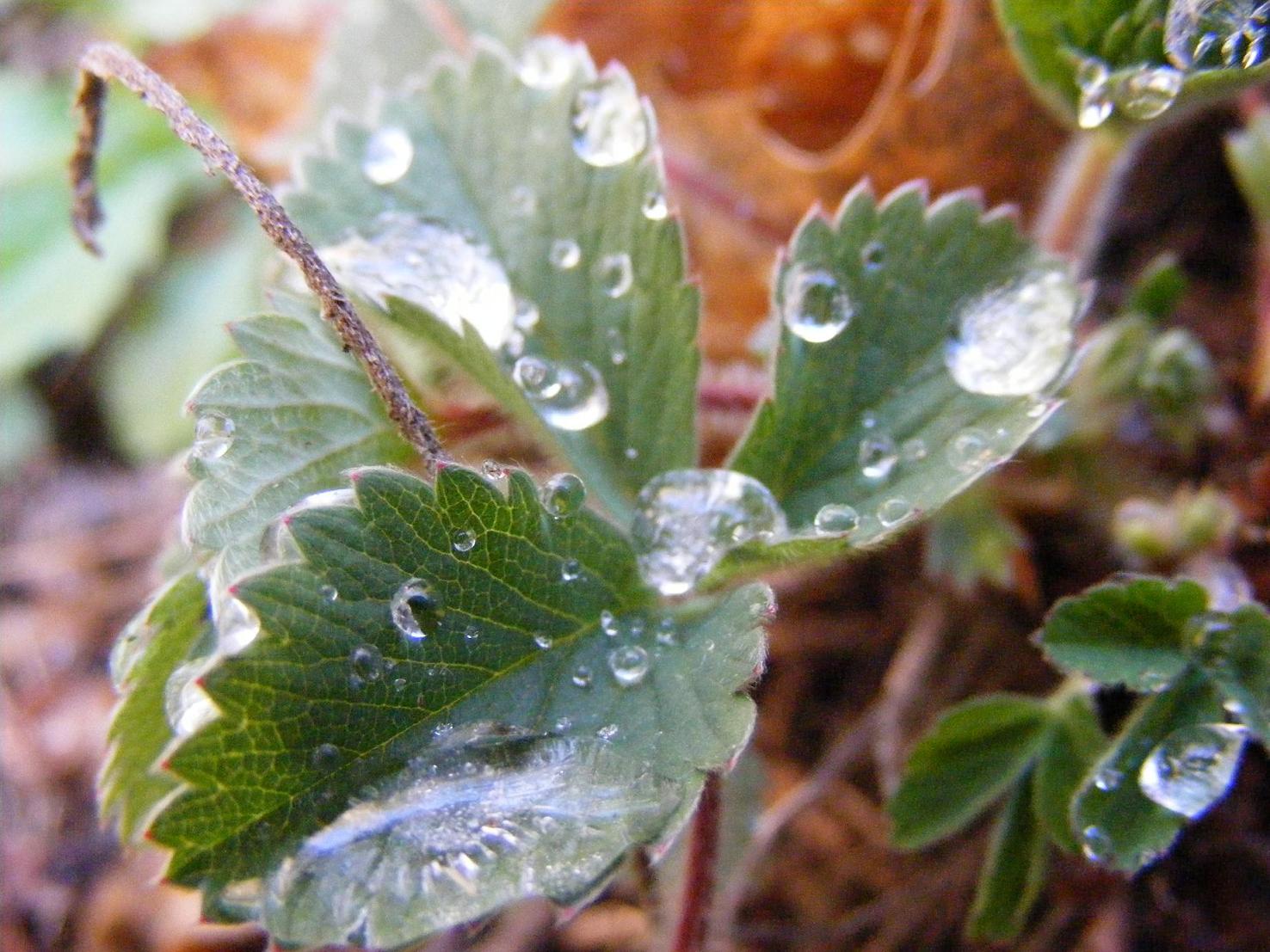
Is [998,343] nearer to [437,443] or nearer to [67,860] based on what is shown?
[437,443]

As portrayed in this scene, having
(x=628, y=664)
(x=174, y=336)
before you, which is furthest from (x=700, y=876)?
(x=174, y=336)

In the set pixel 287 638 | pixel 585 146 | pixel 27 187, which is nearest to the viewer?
pixel 287 638

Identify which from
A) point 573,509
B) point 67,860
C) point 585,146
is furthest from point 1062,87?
point 67,860

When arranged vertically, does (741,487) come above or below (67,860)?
above

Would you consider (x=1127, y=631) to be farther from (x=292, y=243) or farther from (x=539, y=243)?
(x=292, y=243)

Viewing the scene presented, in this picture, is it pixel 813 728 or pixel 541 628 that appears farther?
pixel 813 728

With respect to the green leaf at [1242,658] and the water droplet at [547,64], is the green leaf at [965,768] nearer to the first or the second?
the green leaf at [1242,658]

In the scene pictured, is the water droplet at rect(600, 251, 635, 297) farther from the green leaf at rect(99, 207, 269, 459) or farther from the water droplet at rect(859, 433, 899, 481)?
the green leaf at rect(99, 207, 269, 459)
